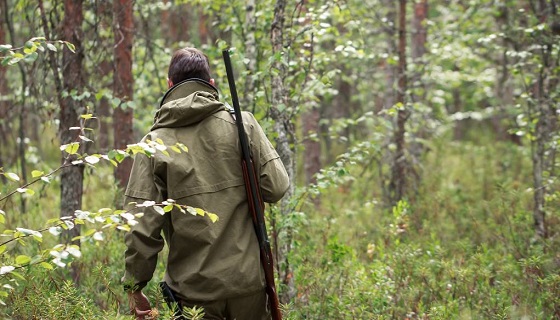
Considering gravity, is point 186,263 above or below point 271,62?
below

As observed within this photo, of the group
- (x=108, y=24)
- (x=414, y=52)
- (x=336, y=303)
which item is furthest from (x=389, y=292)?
(x=414, y=52)

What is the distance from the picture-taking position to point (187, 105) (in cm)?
323

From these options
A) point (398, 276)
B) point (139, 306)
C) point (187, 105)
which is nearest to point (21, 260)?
point (139, 306)

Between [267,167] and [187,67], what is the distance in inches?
29.8

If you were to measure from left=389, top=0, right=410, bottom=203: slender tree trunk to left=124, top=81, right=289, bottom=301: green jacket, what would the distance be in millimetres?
5342

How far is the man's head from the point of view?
3387mm

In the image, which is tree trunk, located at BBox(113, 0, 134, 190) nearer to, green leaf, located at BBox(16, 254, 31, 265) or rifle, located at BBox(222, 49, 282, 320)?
rifle, located at BBox(222, 49, 282, 320)

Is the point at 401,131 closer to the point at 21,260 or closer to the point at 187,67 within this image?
the point at 187,67

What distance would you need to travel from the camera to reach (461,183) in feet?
35.9

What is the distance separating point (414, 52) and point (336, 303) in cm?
789

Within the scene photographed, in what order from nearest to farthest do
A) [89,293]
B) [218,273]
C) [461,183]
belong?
[218,273] → [89,293] → [461,183]

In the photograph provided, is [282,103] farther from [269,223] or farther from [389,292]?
[389,292]

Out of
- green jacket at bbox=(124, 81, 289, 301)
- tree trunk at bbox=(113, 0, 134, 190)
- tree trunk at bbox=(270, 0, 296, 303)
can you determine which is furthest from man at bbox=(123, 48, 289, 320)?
tree trunk at bbox=(113, 0, 134, 190)

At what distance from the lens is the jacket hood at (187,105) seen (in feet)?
10.7
